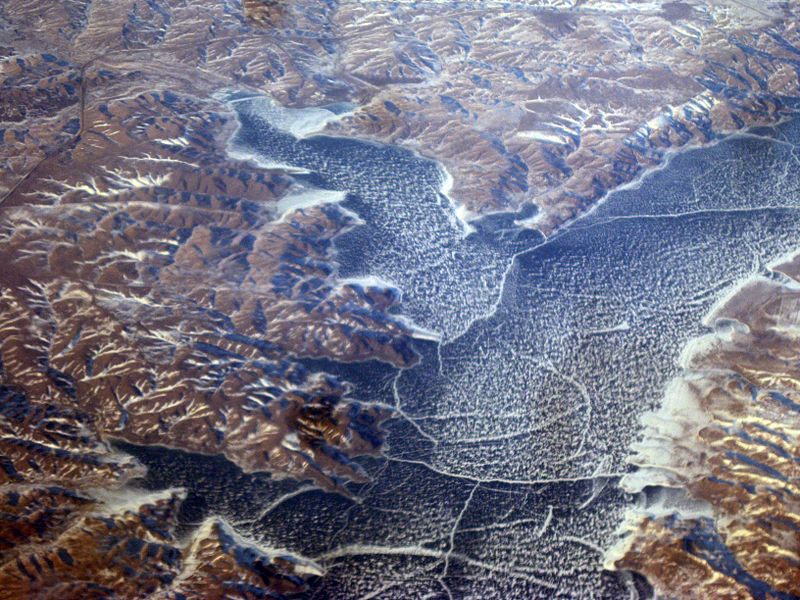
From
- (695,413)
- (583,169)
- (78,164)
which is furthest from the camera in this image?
(583,169)

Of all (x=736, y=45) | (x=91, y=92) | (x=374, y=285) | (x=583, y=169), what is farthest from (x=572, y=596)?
(x=736, y=45)

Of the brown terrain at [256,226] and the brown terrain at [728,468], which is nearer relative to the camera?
the brown terrain at [728,468]

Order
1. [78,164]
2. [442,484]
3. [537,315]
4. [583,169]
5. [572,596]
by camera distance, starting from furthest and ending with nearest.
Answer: [583,169], [78,164], [537,315], [442,484], [572,596]

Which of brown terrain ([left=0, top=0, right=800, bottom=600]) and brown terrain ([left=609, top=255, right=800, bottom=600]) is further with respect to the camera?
brown terrain ([left=0, top=0, right=800, bottom=600])

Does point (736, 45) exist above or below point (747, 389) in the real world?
above

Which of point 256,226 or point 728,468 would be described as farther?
point 256,226

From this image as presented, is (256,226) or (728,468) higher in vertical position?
(256,226)

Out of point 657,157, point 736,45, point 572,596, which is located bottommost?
point 572,596

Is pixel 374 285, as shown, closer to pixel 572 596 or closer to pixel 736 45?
pixel 572 596
